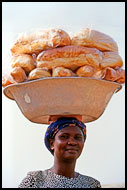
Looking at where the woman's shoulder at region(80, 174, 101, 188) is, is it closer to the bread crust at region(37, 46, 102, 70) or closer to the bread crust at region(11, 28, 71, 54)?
the bread crust at region(37, 46, 102, 70)

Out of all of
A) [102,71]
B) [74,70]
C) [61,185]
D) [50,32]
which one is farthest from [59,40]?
[61,185]

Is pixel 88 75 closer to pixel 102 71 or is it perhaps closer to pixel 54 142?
pixel 102 71

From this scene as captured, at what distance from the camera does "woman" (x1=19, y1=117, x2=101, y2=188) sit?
2047 millimetres

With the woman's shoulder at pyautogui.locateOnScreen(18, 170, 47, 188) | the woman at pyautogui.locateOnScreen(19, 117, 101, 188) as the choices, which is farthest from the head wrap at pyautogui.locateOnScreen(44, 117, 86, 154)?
the woman's shoulder at pyautogui.locateOnScreen(18, 170, 47, 188)

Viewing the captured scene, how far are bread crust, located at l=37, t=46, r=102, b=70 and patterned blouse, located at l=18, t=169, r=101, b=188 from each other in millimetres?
713

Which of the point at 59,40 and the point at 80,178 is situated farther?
the point at 80,178

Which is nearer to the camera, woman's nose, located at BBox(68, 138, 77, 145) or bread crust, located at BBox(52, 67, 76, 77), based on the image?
bread crust, located at BBox(52, 67, 76, 77)

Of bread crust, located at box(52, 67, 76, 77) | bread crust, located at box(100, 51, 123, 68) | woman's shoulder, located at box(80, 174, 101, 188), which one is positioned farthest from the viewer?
woman's shoulder, located at box(80, 174, 101, 188)

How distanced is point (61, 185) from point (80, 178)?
17cm

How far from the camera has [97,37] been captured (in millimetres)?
2008

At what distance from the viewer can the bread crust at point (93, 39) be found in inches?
77.6

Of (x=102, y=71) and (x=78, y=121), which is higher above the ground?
(x=102, y=71)

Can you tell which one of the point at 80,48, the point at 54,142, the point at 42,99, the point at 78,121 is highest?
the point at 80,48

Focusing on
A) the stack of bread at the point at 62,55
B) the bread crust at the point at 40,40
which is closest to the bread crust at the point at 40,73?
the stack of bread at the point at 62,55
